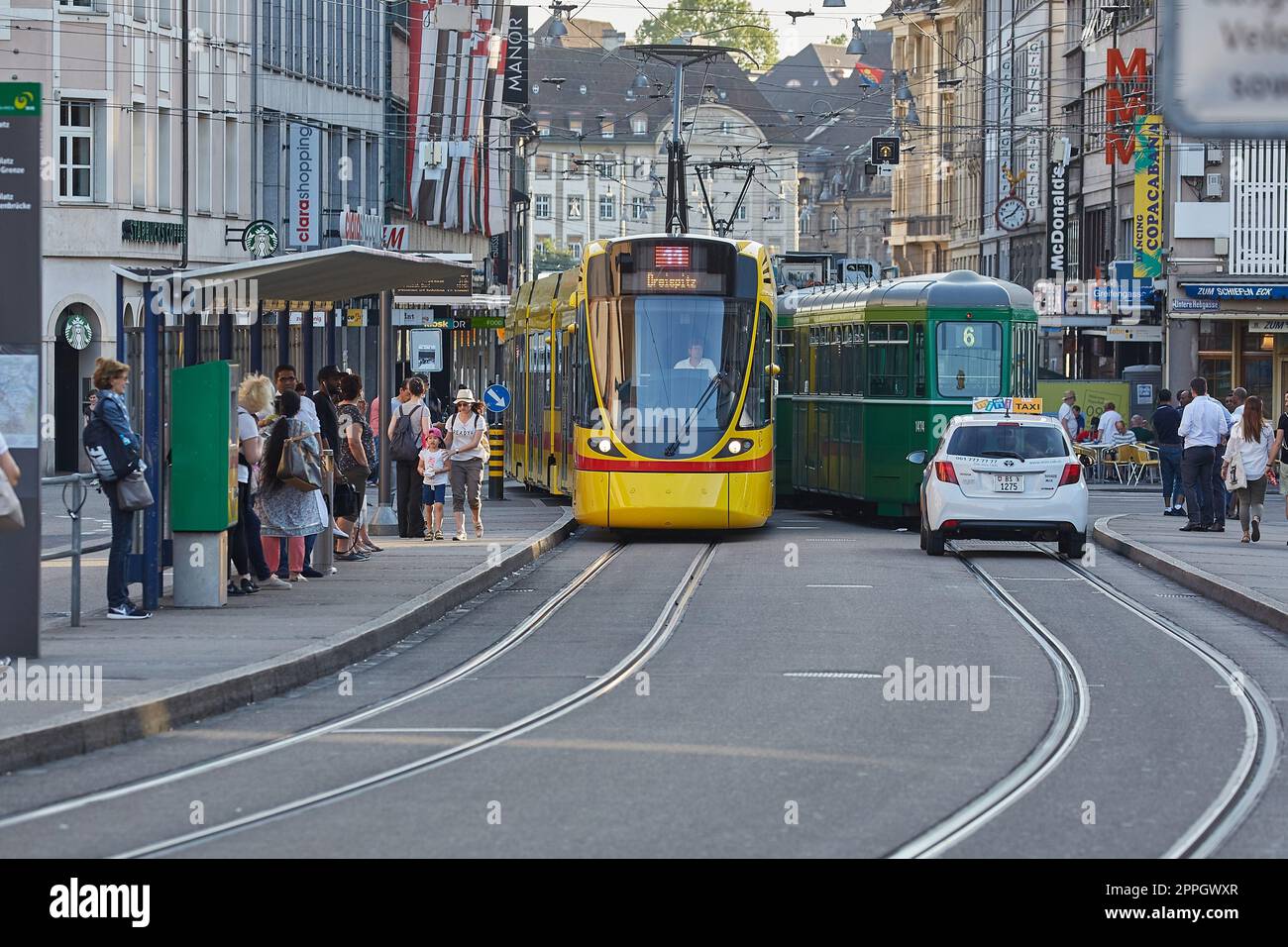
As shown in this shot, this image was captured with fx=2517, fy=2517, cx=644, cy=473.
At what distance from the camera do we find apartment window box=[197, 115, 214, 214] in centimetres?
5509

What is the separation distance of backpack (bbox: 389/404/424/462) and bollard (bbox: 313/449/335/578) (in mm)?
4528

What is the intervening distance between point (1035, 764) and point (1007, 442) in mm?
15520

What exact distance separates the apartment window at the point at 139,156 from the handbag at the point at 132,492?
3490 centimetres

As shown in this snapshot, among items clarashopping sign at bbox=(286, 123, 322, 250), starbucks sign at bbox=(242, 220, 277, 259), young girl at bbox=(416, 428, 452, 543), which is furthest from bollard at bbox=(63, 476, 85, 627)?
clarashopping sign at bbox=(286, 123, 322, 250)

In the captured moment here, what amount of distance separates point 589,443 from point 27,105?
14612mm

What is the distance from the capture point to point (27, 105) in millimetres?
14750

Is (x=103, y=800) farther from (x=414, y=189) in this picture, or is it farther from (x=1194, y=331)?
(x=414, y=189)

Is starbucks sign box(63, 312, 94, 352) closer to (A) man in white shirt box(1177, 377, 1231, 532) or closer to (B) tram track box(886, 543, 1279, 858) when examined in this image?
(A) man in white shirt box(1177, 377, 1231, 532)

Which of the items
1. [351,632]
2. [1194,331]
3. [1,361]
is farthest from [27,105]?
[1194,331]

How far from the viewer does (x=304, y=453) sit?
20.6 m

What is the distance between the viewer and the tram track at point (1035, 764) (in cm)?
948

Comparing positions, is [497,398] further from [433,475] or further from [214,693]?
[214,693]

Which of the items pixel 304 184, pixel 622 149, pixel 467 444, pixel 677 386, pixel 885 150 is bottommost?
pixel 467 444

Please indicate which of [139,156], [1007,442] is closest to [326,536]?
[1007,442]
